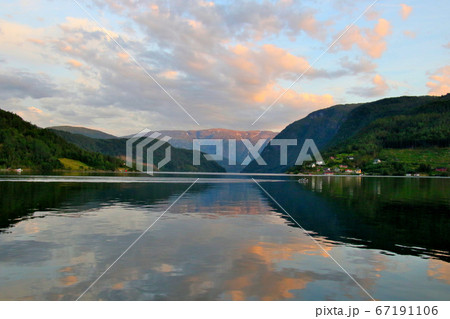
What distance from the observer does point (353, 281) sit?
→ 2194 cm

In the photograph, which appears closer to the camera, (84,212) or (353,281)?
(353,281)

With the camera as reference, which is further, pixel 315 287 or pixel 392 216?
pixel 392 216

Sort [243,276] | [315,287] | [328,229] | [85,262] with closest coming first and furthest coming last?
[315,287]
[243,276]
[85,262]
[328,229]

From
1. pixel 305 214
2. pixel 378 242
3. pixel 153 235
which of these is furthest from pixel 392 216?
pixel 153 235

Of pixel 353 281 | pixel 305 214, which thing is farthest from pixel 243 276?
pixel 305 214

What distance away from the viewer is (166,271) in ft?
76.0

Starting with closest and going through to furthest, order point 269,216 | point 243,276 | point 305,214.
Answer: point 243,276, point 269,216, point 305,214

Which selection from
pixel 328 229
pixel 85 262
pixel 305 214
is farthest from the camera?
pixel 305 214

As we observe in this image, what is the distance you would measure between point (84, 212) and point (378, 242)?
1475 inches

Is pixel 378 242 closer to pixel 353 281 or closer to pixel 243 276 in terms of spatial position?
pixel 353 281
